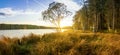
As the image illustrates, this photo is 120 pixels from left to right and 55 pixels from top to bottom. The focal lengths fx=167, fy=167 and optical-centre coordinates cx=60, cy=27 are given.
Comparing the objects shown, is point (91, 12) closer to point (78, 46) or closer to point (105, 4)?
point (105, 4)

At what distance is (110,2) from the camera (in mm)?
35062

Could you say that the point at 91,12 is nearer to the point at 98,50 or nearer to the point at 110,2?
the point at 110,2

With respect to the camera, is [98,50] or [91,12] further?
[91,12]

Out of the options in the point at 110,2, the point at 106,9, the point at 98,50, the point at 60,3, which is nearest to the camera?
the point at 98,50

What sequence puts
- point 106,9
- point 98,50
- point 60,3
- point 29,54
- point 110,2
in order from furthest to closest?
point 60,3 → point 106,9 → point 110,2 → point 29,54 → point 98,50

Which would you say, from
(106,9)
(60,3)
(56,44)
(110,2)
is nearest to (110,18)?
(106,9)

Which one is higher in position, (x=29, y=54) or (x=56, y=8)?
(x=56, y=8)

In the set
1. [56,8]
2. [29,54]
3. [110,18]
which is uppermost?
[56,8]

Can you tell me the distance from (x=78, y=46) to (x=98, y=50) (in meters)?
0.96

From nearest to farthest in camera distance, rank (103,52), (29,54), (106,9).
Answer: (103,52), (29,54), (106,9)

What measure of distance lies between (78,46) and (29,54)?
8.20 ft

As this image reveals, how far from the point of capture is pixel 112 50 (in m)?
7.36

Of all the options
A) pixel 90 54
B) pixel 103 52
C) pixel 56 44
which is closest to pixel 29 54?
pixel 56 44

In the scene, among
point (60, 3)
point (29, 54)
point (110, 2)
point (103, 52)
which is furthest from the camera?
point (60, 3)
